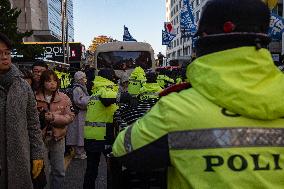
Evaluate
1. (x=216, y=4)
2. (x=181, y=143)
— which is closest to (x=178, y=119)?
(x=181, y=143)

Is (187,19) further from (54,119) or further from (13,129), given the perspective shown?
(13,129)

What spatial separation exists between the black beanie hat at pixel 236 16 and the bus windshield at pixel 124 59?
1474 centimetres

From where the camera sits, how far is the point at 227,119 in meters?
1.77

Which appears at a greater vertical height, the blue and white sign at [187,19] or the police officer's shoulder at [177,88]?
the blue and white sign at [187,19]

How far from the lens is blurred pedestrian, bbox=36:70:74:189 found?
5.32m

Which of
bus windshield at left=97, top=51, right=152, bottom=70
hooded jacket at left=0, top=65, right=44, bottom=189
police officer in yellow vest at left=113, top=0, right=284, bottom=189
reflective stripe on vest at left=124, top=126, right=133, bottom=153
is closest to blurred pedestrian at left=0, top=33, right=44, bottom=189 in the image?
hooded jacket at left=0, top=65, right=44, bottom=189

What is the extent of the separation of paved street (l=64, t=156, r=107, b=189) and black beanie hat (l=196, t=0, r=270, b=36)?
17.0ft

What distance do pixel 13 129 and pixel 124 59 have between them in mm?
13778

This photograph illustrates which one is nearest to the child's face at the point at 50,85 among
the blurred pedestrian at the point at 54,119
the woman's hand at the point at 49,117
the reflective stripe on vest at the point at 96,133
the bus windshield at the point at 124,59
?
the blurred pedestrian at the point at 54,119

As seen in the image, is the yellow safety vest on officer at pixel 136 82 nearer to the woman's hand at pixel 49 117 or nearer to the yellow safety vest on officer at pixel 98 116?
the yellow safety vest on officer at pixel 98 116

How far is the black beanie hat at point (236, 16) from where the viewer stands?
71.7 inches

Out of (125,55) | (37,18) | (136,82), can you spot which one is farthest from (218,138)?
(37,18)

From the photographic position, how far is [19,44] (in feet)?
93.2

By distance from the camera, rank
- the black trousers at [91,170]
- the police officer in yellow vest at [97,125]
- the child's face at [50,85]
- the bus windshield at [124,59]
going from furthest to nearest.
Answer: the bus windshield at [124,59] < the black trousers at [91,170] < the police officer in yellow vest at [97,125] < the child's face at [50,85]
